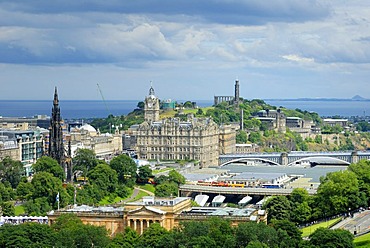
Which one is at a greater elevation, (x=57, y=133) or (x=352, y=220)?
(x=57, y=133)

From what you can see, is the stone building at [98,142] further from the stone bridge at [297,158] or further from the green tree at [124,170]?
the green tree at [124,170]

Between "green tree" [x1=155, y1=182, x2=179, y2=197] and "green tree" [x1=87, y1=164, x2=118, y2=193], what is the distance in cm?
632

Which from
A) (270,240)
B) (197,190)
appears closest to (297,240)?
(270,240)

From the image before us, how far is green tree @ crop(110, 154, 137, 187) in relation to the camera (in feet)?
431

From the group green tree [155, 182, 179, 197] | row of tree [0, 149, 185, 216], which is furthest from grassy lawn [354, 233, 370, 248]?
green tree [155, 182, 179, 197]

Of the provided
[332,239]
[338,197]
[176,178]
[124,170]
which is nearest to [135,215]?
[332,239]

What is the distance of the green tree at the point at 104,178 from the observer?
392 feet

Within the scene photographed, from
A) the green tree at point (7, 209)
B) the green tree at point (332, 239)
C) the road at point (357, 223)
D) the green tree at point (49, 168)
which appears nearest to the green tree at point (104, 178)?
the green tree at point (49, 168)

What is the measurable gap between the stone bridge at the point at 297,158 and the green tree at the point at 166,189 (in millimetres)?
51003

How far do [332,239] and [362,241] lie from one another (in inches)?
225

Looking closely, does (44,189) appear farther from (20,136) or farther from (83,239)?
(20,136)

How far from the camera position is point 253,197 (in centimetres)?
12469

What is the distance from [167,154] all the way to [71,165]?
4088 centimetres

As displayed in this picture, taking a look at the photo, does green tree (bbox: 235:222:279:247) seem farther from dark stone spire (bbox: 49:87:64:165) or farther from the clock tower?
the clock tower
